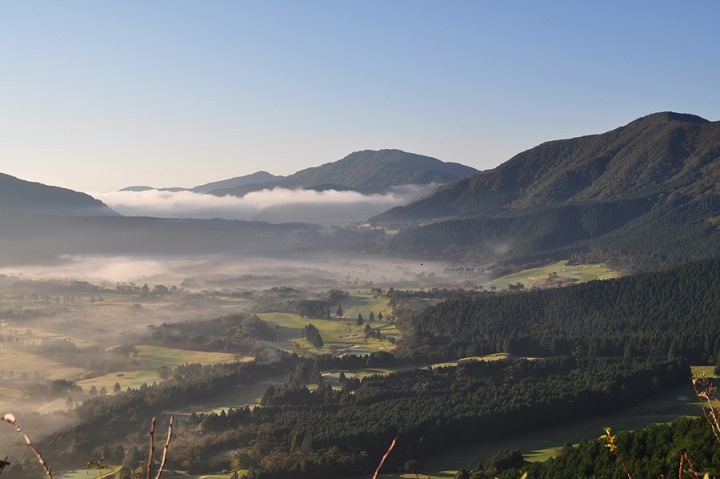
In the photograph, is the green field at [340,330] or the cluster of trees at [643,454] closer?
the cluster of trees at [643,454]

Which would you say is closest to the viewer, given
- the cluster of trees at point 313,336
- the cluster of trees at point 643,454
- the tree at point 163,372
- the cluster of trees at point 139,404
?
the cluster of trees at point 643,454

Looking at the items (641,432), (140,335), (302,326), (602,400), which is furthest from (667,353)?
(140,335)

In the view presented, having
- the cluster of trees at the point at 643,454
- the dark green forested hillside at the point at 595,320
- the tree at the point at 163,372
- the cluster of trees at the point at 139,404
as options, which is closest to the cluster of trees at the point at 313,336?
the dark green forested hillside at the point at 595,320

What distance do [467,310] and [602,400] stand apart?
74.7m

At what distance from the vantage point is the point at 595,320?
500 ft

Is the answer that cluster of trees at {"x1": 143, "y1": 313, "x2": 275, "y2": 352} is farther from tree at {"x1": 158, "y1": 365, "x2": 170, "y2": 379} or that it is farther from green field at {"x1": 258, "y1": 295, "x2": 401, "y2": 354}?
tree at {"x1": 158, "y1": 365, "x2": 170, "y2": 379}

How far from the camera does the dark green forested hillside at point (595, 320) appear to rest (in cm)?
12412

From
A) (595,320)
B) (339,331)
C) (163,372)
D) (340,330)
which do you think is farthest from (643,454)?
(340,330)

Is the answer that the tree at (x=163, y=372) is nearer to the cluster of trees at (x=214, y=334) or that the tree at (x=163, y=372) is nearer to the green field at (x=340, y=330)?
the cluster of trees at (x=214, y=334)

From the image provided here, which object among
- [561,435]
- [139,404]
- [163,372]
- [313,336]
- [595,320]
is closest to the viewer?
[561,435]

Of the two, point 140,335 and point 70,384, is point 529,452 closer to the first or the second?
point 70,384

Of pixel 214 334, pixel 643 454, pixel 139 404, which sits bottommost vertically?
pixel 139 404

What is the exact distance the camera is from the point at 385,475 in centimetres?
6925

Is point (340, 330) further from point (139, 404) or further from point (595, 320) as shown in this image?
point (139, 404)
